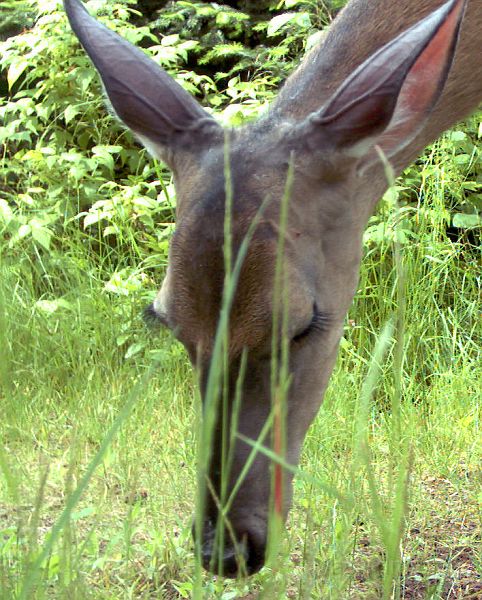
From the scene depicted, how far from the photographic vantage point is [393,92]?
111 inches

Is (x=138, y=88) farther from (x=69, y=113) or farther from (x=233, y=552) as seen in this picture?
(x=69, y=113)

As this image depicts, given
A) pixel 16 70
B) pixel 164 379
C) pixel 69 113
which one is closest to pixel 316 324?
pixel 164 379

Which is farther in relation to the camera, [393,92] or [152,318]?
[152,318]

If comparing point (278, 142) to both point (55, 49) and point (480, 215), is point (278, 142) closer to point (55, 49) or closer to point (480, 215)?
point (480, 215)

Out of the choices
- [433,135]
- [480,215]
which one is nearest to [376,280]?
[480,215]

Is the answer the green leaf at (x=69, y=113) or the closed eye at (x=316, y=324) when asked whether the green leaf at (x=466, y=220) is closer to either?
the green leaf at (x=69, y=113)

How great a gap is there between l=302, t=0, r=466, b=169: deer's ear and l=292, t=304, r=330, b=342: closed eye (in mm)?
499

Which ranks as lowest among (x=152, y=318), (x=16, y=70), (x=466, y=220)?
(x=466, y=220)

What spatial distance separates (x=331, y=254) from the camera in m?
3.15

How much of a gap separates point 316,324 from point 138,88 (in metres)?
0.98

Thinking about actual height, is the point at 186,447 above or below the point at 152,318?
below

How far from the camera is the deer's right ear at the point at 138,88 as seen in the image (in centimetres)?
326

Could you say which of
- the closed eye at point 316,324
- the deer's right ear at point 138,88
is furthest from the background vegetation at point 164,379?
the deer's right ear at point 138,88

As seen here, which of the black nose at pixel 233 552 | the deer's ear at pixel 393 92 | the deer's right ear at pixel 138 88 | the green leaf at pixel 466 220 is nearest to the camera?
the black nose at pixel 233 552
